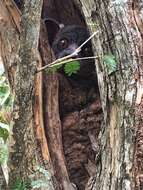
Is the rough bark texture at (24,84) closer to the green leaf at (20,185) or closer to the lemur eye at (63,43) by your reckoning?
the green leaf at (20,185)

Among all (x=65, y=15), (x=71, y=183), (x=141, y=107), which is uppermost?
(x=65, y=15)

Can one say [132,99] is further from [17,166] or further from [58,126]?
[58,126]

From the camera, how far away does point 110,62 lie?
260cm

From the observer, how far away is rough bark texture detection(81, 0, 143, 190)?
8.00ft

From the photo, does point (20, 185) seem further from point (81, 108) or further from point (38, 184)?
point (81, 108)

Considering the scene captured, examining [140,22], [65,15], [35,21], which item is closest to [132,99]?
[140,22]

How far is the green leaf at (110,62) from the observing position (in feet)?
8.51

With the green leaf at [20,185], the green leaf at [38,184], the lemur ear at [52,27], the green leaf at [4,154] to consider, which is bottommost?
the green leaf at [38,184]

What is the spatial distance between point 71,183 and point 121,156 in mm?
694

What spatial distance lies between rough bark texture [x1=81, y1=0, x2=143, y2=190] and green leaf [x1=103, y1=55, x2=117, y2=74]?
0.09 ft

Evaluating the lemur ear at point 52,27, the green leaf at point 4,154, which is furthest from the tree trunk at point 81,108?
the lemur ear at point 52,27

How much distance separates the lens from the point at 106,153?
2592mm

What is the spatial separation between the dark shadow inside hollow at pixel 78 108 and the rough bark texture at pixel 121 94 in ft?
1.72

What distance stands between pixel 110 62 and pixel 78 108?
1007 mm
